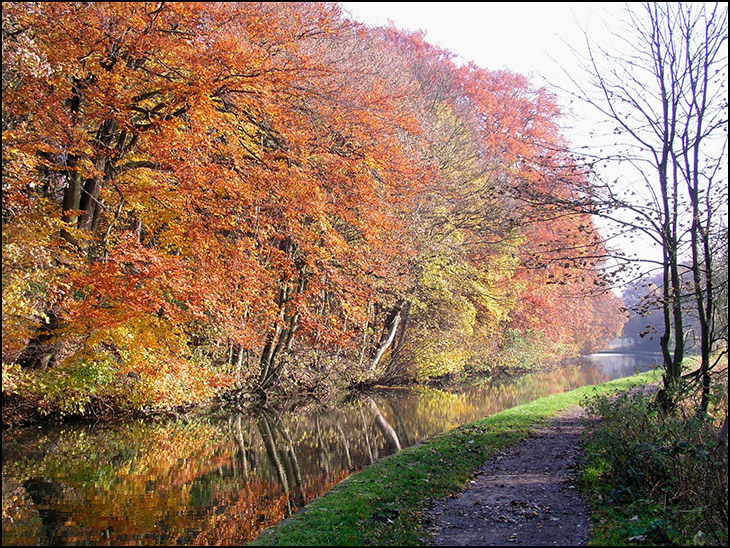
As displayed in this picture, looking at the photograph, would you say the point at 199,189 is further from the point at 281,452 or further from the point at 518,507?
the point at 518,507

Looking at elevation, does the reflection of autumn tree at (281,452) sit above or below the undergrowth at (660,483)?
below

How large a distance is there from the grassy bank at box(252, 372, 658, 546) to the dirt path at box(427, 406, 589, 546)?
0.96 ft

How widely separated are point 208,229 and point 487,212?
14617 millimetres

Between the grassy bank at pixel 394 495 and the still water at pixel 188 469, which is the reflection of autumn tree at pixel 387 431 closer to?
the still water at pixel 188 469

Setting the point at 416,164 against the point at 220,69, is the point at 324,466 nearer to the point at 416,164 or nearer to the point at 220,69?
the point at 220,69

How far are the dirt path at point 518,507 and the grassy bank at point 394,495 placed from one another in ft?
0.96

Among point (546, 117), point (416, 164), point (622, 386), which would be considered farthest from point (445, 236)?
point (546, 117)

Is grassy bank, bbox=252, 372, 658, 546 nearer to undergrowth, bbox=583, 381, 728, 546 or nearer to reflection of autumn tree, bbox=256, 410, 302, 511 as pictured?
reflection of autumn tree, bbox=256, 410, 302, 511

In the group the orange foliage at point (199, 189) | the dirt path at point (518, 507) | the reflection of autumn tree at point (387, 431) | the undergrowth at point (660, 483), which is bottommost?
the reflection of autumn tree at point (387, 431)

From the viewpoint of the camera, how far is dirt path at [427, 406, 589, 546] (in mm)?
6633

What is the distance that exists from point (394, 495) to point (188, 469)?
5.10 metres

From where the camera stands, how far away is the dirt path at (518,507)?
6633 millimetres

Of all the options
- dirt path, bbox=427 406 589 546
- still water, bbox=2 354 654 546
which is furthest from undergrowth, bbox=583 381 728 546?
still water, bbox=2 354 654 546

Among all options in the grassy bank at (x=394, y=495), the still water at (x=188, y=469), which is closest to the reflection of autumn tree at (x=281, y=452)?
the still water at (x=188, y=469)
